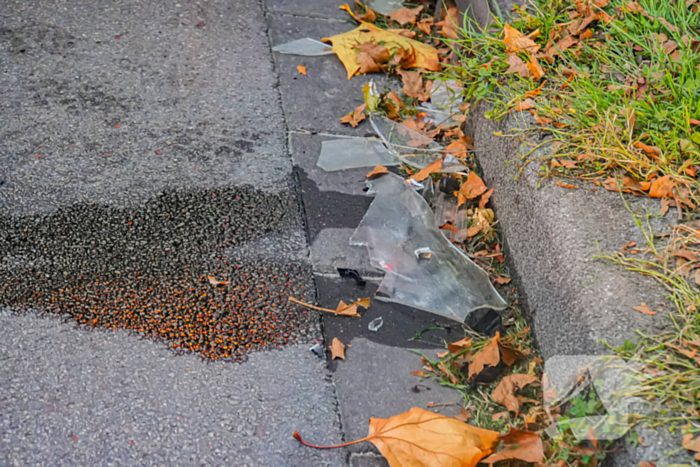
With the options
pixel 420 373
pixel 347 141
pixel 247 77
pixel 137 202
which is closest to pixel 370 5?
pixel 247 77

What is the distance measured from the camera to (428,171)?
107 inches

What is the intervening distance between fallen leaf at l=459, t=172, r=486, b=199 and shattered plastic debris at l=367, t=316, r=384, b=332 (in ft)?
2.50

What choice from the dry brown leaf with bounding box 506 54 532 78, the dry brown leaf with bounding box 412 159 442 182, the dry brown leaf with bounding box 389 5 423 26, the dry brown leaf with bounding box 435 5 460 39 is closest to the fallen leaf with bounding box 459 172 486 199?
the dry brown leaf with bounding box 412 159 442 182

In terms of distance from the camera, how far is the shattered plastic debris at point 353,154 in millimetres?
2809

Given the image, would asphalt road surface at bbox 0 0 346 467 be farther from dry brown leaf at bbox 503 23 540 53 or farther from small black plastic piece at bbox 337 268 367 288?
dry brown leaf at bbox 503 23 540 53

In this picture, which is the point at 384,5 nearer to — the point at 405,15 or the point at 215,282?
the point at 405,15

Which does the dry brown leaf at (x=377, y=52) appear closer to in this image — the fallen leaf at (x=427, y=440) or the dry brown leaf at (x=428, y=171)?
the dry brown leaf at (x=428, y=171)

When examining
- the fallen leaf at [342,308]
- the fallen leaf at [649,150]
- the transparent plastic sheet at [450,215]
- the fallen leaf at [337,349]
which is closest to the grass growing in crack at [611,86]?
the fallen leaf at [649,150]

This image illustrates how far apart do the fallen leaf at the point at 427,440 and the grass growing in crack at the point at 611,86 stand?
1.01 metres

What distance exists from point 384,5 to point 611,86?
1.79m

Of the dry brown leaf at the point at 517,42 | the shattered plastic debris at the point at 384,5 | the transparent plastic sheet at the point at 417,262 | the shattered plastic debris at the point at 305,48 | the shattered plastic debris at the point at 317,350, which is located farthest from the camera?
the shattered plastic debris at the point at 384,5

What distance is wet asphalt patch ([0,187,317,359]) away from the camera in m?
2.06

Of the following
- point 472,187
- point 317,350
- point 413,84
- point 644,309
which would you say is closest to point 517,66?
point 472,187

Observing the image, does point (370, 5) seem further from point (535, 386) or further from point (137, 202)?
point (535, 386)
